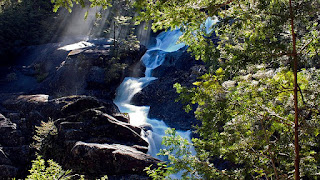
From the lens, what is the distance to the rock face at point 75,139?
11.7 meters

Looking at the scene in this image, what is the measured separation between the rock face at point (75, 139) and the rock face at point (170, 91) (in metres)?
8.21

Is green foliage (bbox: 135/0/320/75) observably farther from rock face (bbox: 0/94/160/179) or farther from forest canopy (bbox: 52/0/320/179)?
rock face (bbox: 0/94/160/179)

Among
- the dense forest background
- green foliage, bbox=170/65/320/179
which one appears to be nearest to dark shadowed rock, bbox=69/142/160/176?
the dense forest background

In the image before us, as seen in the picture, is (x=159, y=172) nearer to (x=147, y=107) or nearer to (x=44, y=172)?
(x=44, y=172)

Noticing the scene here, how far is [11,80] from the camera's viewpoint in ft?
85.5

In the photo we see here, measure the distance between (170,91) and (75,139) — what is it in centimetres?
1490

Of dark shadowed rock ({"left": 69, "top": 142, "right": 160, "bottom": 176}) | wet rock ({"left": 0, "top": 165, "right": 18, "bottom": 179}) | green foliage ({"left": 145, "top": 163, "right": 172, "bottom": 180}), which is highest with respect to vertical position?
green foliage ({"left": 145, "top": 163, "right": 172, "bottom": 180})

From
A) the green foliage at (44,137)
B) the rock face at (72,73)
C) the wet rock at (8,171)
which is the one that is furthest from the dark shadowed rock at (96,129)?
the rock face at (72,73)

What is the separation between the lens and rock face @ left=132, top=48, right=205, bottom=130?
23453 mm

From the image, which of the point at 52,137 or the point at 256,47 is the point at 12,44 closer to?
the point at 52,137

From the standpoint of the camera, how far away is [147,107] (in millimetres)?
25938

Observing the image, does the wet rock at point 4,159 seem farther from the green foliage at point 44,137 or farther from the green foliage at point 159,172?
the green foliage at point 159,172

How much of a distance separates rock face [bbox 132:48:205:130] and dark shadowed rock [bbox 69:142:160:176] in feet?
33.9

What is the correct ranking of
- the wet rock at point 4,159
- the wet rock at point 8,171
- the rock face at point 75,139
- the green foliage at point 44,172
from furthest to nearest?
the wet rock at point 4,159
the wet rock at point 8,171
the rock face at point 75,139
the green foliage at point 44,172
